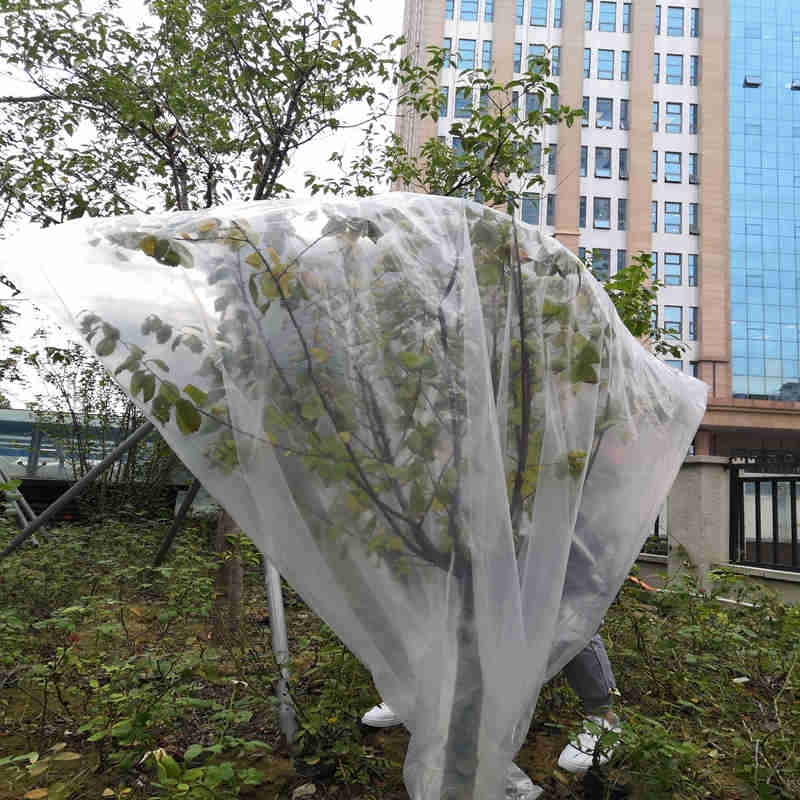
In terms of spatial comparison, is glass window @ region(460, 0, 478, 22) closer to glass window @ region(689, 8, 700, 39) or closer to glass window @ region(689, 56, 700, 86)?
glass window @ region(689, 8, 700, 39)

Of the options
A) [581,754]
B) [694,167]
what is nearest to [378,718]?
[581,754]

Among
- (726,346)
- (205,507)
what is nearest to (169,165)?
(205,507)

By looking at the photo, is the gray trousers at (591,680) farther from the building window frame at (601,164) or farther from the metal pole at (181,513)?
the building window frame at (601,164)

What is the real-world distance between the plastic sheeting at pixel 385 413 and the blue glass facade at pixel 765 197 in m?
27.9

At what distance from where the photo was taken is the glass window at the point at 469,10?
94.0 feet

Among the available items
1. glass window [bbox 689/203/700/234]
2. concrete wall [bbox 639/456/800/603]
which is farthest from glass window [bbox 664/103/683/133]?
concrete wall [bbox 639/456/800/603]

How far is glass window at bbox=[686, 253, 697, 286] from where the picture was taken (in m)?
26.7

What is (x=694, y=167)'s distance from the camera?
91.6ft

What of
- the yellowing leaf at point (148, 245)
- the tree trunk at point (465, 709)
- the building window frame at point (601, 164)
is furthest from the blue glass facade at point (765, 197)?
the yellowing leaf at point (148, 245)

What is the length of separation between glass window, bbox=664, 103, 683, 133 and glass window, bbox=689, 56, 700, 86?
1319 mm

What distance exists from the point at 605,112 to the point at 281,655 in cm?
3093

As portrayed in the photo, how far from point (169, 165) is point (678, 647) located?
440 centimetres

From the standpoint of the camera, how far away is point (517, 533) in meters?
1.44

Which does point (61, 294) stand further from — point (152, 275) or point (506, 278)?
point (506, 278)
